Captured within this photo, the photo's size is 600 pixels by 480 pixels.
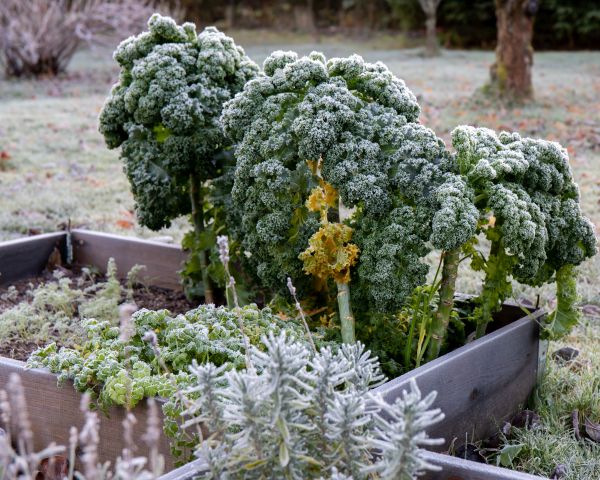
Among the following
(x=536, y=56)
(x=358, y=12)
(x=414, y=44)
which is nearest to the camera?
(x=536, y=56)

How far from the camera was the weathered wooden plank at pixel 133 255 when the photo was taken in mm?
4449

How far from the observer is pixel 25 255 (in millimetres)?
4617

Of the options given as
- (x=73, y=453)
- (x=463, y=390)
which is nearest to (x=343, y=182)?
(x=463, y=390)

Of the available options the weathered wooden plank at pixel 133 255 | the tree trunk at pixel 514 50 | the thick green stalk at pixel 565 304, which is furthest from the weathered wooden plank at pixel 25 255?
the tree trunk at pixel 514 50

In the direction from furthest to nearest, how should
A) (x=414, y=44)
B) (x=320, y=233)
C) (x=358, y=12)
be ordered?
1. (x=358, y=12)
2. (x=414, y=44)
3. (x=320, y=233)

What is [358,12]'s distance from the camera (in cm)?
2823

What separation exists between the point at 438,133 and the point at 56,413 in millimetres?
7439

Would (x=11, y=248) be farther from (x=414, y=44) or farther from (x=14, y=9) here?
(x=414, y=44)

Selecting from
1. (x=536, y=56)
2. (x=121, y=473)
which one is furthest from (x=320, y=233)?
(x=536, y=56)

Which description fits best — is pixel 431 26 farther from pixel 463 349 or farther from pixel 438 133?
pixel 463 349

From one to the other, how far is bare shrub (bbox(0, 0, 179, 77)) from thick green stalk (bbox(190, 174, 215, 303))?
40.6 feet

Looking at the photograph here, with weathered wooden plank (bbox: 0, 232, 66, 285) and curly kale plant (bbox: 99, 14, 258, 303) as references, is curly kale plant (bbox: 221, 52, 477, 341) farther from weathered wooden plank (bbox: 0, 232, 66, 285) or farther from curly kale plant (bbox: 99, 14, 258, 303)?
weathered wooden plank (bbox: 0, 232, 66, 285)

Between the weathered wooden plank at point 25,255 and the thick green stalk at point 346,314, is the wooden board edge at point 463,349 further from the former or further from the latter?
the weathered wooden plank at point 25,255

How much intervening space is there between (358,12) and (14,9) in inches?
608
